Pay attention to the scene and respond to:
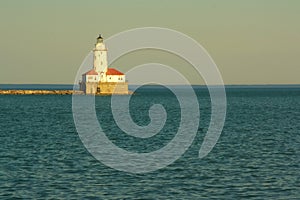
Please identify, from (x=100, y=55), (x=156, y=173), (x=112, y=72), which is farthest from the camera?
(x=112, y=72)

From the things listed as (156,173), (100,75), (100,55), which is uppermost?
(100,55)

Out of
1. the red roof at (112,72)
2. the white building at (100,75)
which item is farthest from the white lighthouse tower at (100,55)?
the red roof at (112,72)

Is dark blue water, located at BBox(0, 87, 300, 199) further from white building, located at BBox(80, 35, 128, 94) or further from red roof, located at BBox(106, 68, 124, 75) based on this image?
red roof, located at BBox(106, 68, 124, 75)

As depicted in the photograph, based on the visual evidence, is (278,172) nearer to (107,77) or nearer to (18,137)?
(18,137)

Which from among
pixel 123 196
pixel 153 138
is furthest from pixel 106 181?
pixel 153 138

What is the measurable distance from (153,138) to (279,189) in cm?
2660

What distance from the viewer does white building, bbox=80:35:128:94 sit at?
157750 mm

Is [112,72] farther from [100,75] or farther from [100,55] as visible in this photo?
[100,55]

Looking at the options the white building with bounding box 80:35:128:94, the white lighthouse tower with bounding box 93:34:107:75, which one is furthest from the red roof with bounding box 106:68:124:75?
the white lighthouse tower with bounding box 93:34:107:75

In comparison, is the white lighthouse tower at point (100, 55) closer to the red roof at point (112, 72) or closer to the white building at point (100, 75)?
the white building at point (100, 75)

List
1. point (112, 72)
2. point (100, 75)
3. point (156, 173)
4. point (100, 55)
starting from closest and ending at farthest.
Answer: point (156, 173) < point (100, 55) < point (100, 75) < point (112, 72)

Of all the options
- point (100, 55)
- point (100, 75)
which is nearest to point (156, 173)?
point (100, 55)

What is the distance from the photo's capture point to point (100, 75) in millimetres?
163000

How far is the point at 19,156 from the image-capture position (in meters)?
39.3
